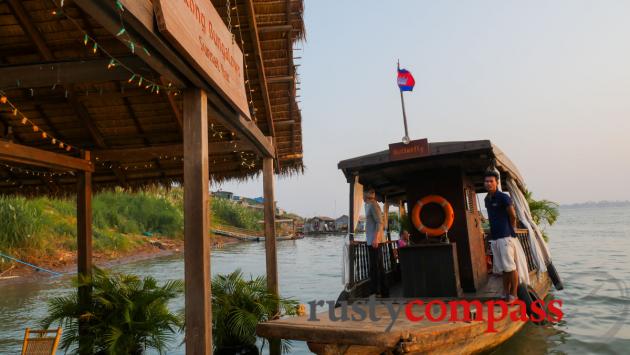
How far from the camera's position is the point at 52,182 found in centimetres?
893

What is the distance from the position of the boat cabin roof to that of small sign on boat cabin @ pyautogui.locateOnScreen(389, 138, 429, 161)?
0.15m

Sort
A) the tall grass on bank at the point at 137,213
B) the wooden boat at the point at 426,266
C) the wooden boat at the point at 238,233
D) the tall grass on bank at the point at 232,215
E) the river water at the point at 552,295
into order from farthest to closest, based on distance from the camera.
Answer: the tall grass on bank at the point at 232,215 < the wooden boat at the point at 238,233 < the tall grass on bank at the point at 137,213 < the river water at the point at 552,295 < the wooden boat at the point at 426,266

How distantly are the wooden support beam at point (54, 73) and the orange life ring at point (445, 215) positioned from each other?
5032 millimetres

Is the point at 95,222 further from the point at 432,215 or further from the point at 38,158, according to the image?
the point at 432,215

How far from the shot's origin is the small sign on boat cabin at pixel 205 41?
3110 millimetres

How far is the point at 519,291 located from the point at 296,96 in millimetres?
4501

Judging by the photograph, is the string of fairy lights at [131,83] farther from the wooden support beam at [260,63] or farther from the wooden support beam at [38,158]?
the wooden support beam at [38,158]

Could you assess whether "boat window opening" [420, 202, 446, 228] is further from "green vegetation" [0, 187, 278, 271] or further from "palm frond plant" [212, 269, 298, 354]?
"green vegetation" [0, 187, 278, 271]

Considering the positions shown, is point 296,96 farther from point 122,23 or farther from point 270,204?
point 122,23

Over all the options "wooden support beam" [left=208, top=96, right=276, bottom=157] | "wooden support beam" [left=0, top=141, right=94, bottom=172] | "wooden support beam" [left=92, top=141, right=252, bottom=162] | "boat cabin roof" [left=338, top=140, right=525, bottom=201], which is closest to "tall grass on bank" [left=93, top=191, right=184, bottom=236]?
"wooden support beam" [left=92, top=141, right=252, bottom=162]

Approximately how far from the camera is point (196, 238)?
12.8 ft

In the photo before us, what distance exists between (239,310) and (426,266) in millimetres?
2767

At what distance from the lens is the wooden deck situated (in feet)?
14.0

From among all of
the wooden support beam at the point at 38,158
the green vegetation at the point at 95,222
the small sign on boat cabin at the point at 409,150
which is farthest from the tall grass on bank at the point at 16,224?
the small sign on boat cabin at the point at 409,150
